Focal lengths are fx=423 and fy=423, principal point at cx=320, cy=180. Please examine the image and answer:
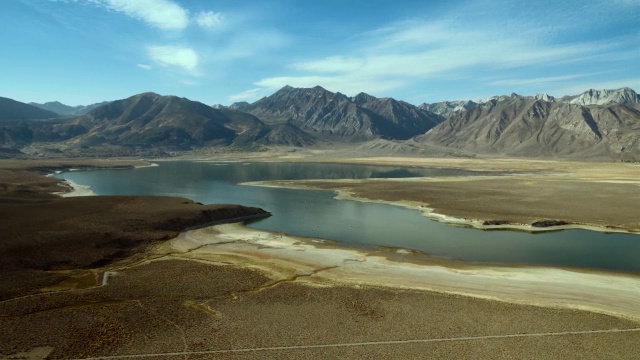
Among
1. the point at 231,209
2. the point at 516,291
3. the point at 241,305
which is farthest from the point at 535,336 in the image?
the point at 231,209

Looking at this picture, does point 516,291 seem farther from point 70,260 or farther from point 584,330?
point 70,260

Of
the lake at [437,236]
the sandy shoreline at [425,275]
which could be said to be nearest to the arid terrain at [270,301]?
the sandy shoreline at [425,275]

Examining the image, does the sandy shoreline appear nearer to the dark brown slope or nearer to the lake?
the lake

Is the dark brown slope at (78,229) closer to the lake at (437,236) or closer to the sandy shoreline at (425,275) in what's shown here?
the sandy shoreline at (425,275)

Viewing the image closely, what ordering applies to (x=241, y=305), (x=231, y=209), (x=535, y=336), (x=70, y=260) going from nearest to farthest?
(x=535, y=336) < (x=241, y=305) < (x=70, y=260) < (x=231, y=209)

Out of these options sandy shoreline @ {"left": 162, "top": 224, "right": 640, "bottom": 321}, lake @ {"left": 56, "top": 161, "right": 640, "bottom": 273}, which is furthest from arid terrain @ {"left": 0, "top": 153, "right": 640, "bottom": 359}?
lake @ {"left": 56, "top": 161, "right": 640, "bottom": 273}

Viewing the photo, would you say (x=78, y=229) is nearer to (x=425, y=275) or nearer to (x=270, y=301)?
(x=270, y=301)

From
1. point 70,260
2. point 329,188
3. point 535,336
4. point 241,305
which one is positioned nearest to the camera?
point 535,336
